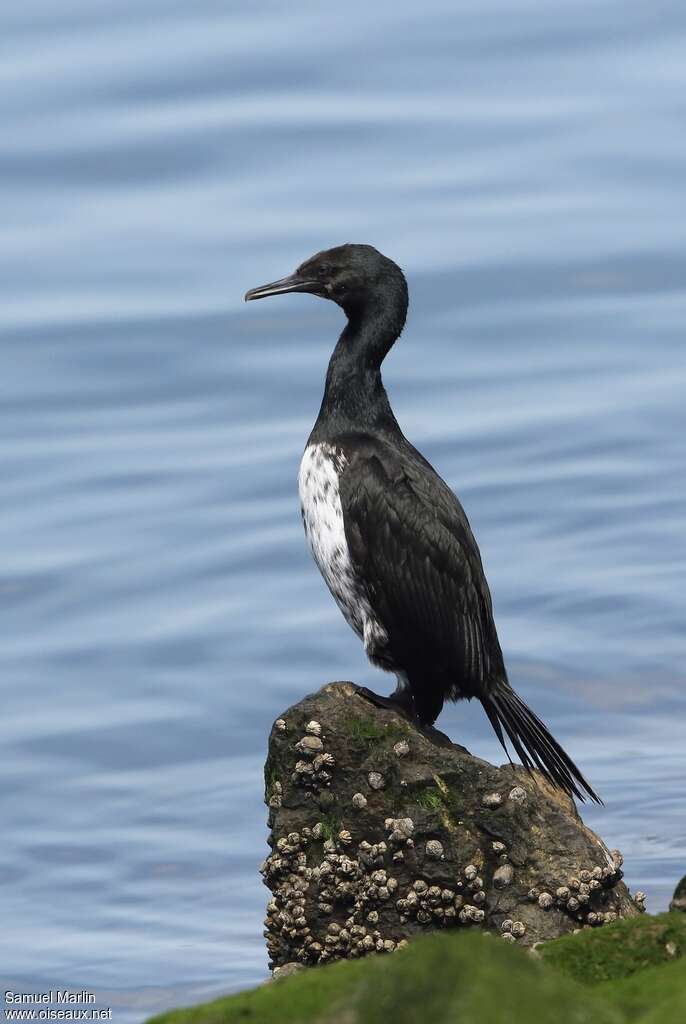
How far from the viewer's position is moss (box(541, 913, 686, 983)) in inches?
223

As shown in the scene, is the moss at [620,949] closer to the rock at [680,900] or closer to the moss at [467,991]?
the moss at [467,991]

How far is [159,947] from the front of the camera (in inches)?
453

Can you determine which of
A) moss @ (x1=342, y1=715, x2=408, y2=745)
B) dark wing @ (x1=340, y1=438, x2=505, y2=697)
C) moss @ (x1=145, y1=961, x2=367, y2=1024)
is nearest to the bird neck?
dark wing @ (x1=340, y1=438, x2=505, y2=697)

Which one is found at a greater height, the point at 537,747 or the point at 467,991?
the point at 537,747

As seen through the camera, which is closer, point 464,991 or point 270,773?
point 464,991

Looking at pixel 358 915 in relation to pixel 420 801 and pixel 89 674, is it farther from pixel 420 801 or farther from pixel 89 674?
pixel 89 674

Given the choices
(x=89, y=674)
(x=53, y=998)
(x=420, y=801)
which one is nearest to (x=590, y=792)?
(x=420, y=801)

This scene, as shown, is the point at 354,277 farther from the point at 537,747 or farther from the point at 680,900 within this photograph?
the point at 680,900

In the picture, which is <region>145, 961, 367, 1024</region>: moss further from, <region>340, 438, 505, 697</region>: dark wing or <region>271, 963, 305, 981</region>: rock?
<region>340, 438, 505, 697</region>: dark wing

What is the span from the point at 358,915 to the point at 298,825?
1.31ft

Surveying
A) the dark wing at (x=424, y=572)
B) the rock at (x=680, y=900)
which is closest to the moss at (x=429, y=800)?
the dark wing at (x=424, y=572)

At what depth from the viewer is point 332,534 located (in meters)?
8.51

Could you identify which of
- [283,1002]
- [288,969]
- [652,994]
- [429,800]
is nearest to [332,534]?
[429,800]

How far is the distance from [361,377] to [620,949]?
11.8 feet
